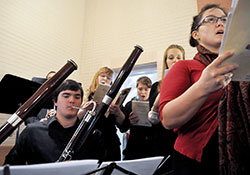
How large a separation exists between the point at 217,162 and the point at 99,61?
342 centimetres

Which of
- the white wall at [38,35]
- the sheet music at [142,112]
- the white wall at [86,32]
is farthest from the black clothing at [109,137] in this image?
the white wall at [38,35]

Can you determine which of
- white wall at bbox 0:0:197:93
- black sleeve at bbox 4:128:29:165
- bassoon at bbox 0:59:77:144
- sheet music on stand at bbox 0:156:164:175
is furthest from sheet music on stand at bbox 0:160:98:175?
white wall at bbox 0:0:197:93

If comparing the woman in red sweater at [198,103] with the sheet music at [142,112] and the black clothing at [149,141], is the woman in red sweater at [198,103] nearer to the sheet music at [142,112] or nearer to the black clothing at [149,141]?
the black clothing at [149,141]

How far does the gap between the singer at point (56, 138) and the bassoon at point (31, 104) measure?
1.33 ft

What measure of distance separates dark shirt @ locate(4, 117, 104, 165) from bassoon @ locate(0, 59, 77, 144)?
594mm

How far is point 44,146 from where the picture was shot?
1.38 meters

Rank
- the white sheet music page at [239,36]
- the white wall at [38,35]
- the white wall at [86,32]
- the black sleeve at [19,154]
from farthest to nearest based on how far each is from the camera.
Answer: the white wall at [86,32]
the white wall at [38,35]
the black sleeve at [19,154]
the white sheet music page at [239,36]

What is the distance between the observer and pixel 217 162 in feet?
2.15

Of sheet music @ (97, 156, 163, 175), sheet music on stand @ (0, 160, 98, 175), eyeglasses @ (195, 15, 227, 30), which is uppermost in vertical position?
eyeglasses @ (195, 15, 227, 30)

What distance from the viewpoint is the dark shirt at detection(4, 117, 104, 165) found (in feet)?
4.42

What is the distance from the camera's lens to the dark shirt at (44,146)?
135 centimetres

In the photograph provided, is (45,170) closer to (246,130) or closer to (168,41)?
(246,130)

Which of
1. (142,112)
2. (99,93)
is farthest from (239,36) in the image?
(142,112)

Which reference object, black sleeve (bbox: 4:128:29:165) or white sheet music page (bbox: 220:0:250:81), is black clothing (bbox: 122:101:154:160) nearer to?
black sleeve (bbox: 4:128:29:165)
